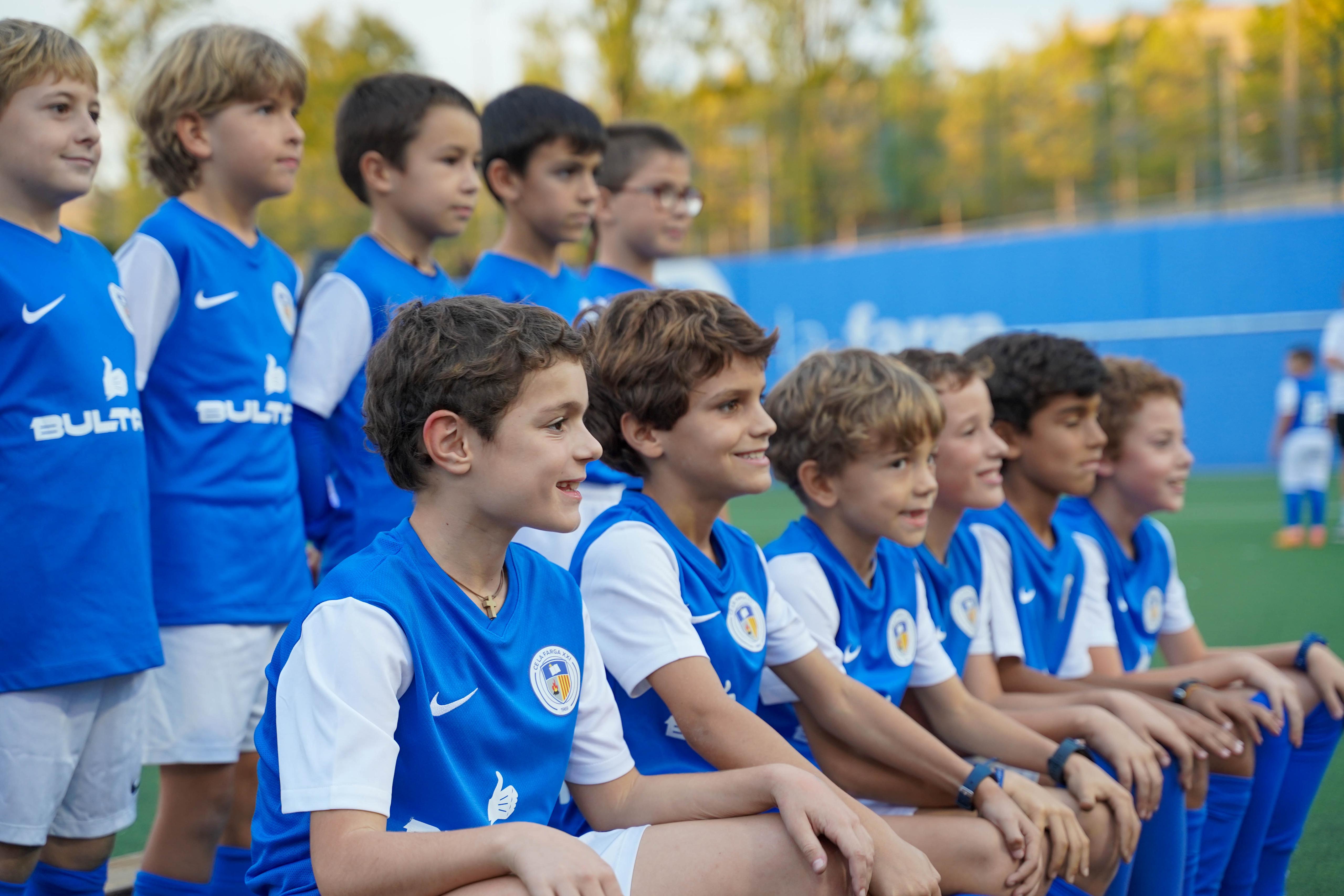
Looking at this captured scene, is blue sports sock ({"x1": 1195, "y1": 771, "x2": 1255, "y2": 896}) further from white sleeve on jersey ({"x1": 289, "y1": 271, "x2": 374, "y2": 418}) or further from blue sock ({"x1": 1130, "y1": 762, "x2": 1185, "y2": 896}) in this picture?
white sleeve on jersey ({"x1": 289, "y1": 271, "x2": 374, "y2": 418})

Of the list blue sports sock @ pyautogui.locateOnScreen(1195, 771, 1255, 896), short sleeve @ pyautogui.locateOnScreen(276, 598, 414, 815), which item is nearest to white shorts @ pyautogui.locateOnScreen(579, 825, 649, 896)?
short sleeve @ pyautogui.locateOnScreen(276, 598, 414, 815)

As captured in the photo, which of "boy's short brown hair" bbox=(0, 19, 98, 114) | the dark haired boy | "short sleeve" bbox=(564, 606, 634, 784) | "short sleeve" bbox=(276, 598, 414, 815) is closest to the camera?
"short sleeve" bbox=(276, 598, 414, 815)

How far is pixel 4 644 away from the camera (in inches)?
84.8

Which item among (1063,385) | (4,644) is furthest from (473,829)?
(1063,385)

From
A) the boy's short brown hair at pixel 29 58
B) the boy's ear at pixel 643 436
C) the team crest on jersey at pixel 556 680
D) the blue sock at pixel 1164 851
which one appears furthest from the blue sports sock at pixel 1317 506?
the boy's short brown hair at pixel 29 58

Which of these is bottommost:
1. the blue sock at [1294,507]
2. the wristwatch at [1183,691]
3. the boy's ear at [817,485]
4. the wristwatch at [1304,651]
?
the blue sock at [1294,507]

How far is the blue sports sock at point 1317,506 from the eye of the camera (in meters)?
9.70

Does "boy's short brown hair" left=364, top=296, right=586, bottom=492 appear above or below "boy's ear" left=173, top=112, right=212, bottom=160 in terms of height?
below

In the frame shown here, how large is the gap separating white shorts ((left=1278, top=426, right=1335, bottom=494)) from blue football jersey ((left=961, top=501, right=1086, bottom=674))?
25.1 ft

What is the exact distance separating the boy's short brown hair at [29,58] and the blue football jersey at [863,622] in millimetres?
1751

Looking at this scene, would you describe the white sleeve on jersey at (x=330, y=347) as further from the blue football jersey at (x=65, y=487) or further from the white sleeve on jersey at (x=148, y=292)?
Result: the blue football jersey at (x=65, y=487)

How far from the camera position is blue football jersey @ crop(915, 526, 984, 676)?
2.92 meters

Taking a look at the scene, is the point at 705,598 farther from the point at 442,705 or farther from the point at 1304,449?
the point at 1304,449

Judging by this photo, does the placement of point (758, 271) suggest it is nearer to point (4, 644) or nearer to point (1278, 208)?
point (1278, 208)
